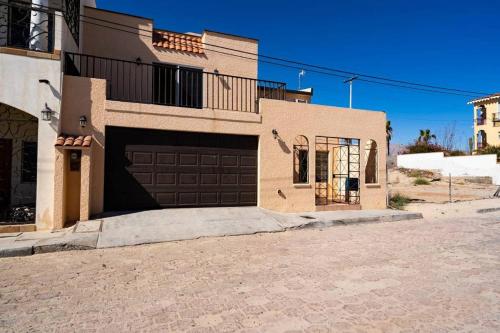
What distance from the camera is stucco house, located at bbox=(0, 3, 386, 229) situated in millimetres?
8562

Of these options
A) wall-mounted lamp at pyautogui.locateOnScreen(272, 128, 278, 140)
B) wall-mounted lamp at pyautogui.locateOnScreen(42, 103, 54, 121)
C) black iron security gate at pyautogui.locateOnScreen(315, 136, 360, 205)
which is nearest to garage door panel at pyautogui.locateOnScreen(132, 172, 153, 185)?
wall-mounted lamp at pyautogui.locateOnScreen(42, 103, 54, 121)

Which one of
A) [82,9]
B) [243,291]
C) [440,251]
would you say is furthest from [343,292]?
[82,9]

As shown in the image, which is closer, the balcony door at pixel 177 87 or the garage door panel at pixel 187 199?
the garage door panel at pixel 187 199

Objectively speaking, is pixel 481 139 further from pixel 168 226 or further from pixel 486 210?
pixel 168 226

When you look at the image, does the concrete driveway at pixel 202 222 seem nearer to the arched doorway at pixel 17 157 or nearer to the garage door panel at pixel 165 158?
the garage door panel at pixel 165 158

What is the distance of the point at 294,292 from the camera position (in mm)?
4527

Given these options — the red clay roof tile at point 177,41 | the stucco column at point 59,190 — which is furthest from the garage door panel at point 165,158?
the red clay roof tile at point 177,41

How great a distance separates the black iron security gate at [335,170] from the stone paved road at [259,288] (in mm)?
6128

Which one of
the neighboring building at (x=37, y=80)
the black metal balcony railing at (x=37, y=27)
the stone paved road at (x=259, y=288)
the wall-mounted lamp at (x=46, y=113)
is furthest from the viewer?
the black metal balcony railing at (x=37, y=27)

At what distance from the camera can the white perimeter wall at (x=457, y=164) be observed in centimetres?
2972

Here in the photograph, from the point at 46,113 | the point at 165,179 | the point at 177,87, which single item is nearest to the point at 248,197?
the point at 165,179

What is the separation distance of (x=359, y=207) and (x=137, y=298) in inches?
405

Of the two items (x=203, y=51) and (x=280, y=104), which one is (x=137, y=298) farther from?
(x=203, y=51)

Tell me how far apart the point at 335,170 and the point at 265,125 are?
552 centimetres
